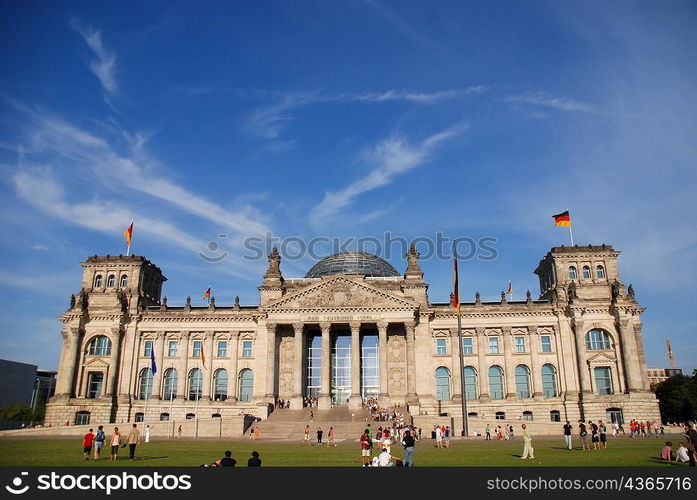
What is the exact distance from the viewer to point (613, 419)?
67062mm

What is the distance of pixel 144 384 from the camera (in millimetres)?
75375

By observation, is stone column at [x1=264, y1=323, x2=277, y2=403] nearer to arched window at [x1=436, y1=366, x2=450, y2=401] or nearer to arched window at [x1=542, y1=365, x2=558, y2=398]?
arched window at [x1=436, y1=366, x2=450, y2=401]

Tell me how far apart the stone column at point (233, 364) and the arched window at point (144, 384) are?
11.1 meters

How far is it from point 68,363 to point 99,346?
4364 millimetres

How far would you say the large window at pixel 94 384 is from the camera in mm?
74250

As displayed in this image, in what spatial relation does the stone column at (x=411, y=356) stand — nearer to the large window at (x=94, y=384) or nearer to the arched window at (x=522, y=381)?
the arched window at (x=522, y=381)

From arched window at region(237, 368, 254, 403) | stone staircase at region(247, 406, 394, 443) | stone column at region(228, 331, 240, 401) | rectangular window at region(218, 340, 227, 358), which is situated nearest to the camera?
stone staircase at region(247, 406, 394, 443)

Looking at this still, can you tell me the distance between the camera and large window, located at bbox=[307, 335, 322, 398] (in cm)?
7406

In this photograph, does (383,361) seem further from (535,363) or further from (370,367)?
(535,363)

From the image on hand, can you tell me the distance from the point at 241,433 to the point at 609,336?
47.9 m

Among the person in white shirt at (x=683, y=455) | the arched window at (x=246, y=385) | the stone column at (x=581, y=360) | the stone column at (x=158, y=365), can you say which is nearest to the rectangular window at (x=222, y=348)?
the arched window at (x=246, y=385)

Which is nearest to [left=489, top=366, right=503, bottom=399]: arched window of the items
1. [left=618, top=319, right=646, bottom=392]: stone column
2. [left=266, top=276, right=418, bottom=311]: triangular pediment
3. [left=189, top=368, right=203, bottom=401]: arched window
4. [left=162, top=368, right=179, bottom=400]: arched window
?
[left=266, top=276, right=418, bottom=311]: triangular pediment

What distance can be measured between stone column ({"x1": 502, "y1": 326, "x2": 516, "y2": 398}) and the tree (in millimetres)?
32337

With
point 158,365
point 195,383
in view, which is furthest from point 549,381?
point 158,365
